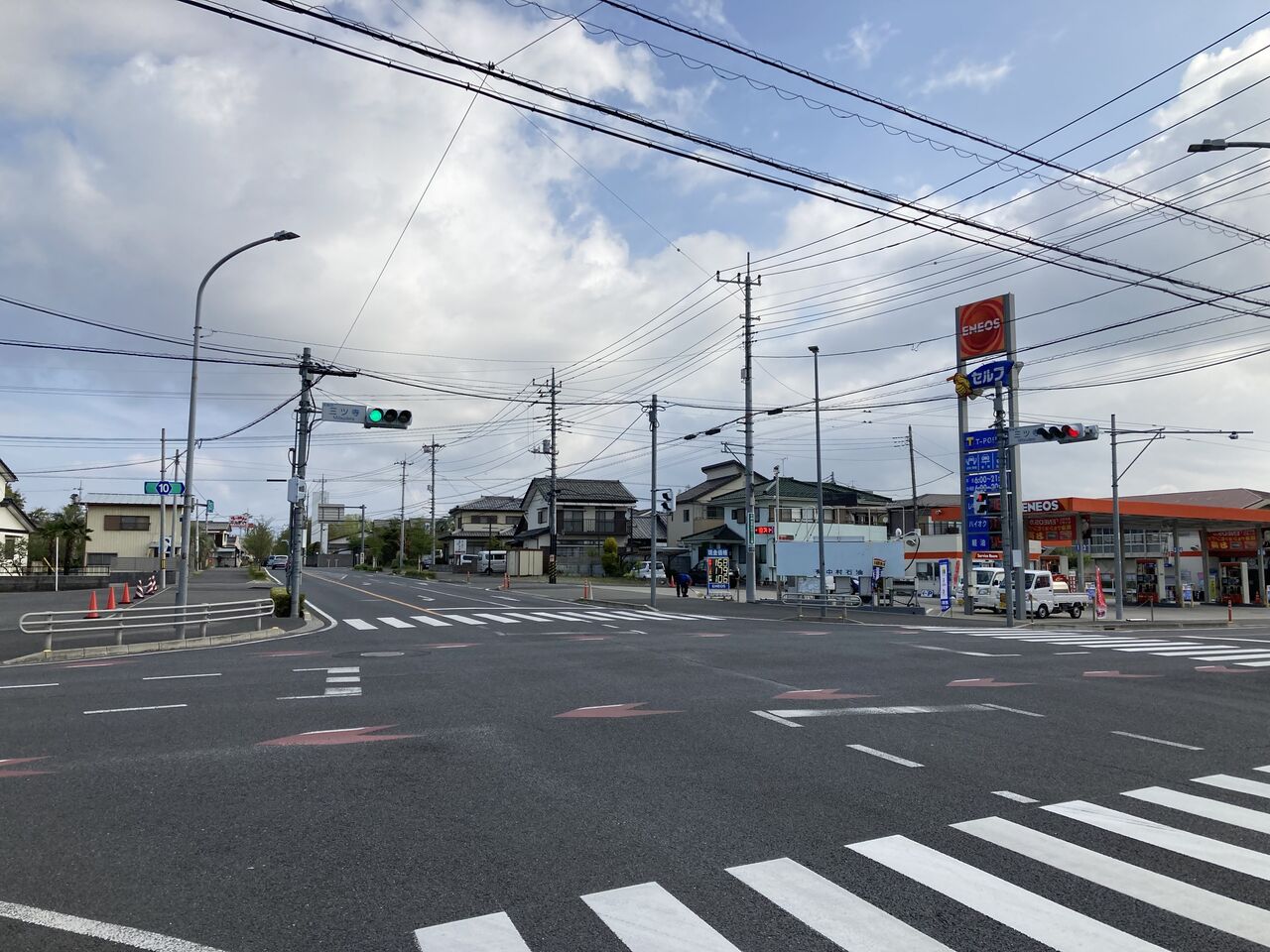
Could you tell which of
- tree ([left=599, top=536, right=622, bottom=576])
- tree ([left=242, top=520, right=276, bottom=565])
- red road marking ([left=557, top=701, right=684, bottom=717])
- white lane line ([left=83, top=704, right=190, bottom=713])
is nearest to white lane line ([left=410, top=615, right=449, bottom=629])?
white lane line ([left=83, top=704, right=190, bottom=713])

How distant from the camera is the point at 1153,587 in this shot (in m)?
46.5

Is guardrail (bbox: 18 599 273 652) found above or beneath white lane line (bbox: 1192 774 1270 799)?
above

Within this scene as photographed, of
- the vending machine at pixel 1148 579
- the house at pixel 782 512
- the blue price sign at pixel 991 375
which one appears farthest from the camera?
the house at pixel 782 512

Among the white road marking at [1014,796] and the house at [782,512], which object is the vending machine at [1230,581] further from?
the white road marking at [1014,796]

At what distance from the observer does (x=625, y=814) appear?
6.49 metres

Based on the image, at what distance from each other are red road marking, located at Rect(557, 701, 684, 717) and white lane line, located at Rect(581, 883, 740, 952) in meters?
5.57

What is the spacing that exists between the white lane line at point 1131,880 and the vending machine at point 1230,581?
49767 mm

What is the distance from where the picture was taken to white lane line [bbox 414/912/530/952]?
4227 mm

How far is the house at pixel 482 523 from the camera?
98.1 metres

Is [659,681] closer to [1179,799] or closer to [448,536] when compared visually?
[1179,799]

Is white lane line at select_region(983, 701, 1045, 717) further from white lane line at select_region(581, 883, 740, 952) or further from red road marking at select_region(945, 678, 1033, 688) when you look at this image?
white lane line at select_region(581, 883, 740, 952)

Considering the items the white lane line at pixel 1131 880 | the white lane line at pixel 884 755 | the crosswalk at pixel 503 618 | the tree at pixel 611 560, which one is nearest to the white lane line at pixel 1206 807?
the white lane line at pixel 1131 880

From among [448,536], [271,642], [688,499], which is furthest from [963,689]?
[448,536]

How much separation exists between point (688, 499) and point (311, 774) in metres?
64.7
